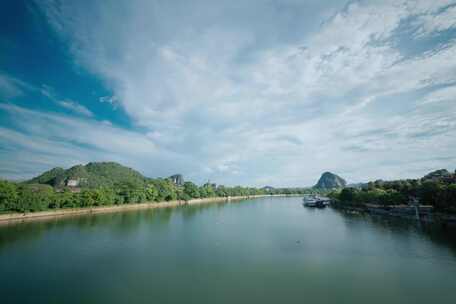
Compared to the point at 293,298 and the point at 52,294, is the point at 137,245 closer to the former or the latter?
the point at 52,294

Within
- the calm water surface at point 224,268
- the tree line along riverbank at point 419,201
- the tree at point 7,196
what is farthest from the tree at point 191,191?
the calm water surface at point 224,268

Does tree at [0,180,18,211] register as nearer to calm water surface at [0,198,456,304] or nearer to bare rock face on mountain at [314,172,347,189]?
calm water surface at [0,198,456,304]

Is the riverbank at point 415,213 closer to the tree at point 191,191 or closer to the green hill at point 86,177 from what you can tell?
the tree at point 191,191

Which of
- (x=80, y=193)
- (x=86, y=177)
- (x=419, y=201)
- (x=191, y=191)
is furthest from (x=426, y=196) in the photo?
(x=86, y=177)

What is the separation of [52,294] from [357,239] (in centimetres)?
2092

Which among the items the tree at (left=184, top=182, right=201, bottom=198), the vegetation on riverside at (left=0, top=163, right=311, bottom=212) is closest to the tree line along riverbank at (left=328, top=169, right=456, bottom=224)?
the tree at (left=184, top=182, right=201, bottom=198)

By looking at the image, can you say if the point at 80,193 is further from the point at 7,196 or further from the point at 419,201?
the point at 419,201

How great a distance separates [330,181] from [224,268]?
162033 millimetres

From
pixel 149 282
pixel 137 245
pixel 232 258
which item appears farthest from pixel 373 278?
pixel 137 245

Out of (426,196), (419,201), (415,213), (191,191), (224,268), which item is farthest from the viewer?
(191,191)

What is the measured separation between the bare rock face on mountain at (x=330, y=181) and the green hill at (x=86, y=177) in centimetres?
12712

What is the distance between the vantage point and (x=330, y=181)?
510ft

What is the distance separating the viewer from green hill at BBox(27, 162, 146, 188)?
6756cm

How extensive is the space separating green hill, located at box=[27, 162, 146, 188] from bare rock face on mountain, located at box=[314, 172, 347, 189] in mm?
127122
